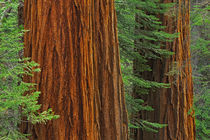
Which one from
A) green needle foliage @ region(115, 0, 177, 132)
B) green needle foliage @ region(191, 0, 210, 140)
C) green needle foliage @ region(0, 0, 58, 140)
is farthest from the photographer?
green needle foliage @ region(191, 0, 210, 140)

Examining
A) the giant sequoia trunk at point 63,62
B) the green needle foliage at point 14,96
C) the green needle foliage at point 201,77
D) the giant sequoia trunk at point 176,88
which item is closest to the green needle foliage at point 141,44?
the giant sequoia trunk at point 176,88

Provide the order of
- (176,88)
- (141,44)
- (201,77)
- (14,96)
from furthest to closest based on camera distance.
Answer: (201,77) → (141,44) → (176,88) → (14,96)

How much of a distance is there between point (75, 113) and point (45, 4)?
130 cm

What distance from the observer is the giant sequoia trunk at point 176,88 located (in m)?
6.07

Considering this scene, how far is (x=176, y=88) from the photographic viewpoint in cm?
610

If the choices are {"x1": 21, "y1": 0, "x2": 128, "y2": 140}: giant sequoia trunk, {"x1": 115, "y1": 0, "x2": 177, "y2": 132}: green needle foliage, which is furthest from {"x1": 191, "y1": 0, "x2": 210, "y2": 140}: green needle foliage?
{"x1": 21, "y1": 0, "x2": 128, "y2": 140}: giant sequoia trunk

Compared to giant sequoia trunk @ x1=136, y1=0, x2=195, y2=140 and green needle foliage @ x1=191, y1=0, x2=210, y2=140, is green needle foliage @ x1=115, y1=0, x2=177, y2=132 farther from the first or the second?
green needle foliage @ x1=191, y1=0, x2=210, y2=140

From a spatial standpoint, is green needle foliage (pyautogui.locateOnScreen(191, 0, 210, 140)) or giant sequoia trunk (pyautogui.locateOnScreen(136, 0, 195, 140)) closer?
giant sequoia trunk (pyautogui.locateOnScreen(136, 0, 195, 140))

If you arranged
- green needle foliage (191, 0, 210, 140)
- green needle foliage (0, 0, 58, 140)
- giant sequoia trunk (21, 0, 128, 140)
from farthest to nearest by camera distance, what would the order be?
green needle foliage (191, 0, 210, 140) < giant sequoia trunk (21, 0, 128, 140) < green needle foliage (0, 0, 58, 140)

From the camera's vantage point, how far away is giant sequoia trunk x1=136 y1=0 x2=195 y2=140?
6070 millimetres


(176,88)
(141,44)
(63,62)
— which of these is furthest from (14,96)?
(176,88)

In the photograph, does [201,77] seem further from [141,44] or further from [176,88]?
[141,44]

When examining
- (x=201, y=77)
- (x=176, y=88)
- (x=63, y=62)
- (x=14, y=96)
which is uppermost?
(x=63, y=62)

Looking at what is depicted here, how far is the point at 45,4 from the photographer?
309 cm
